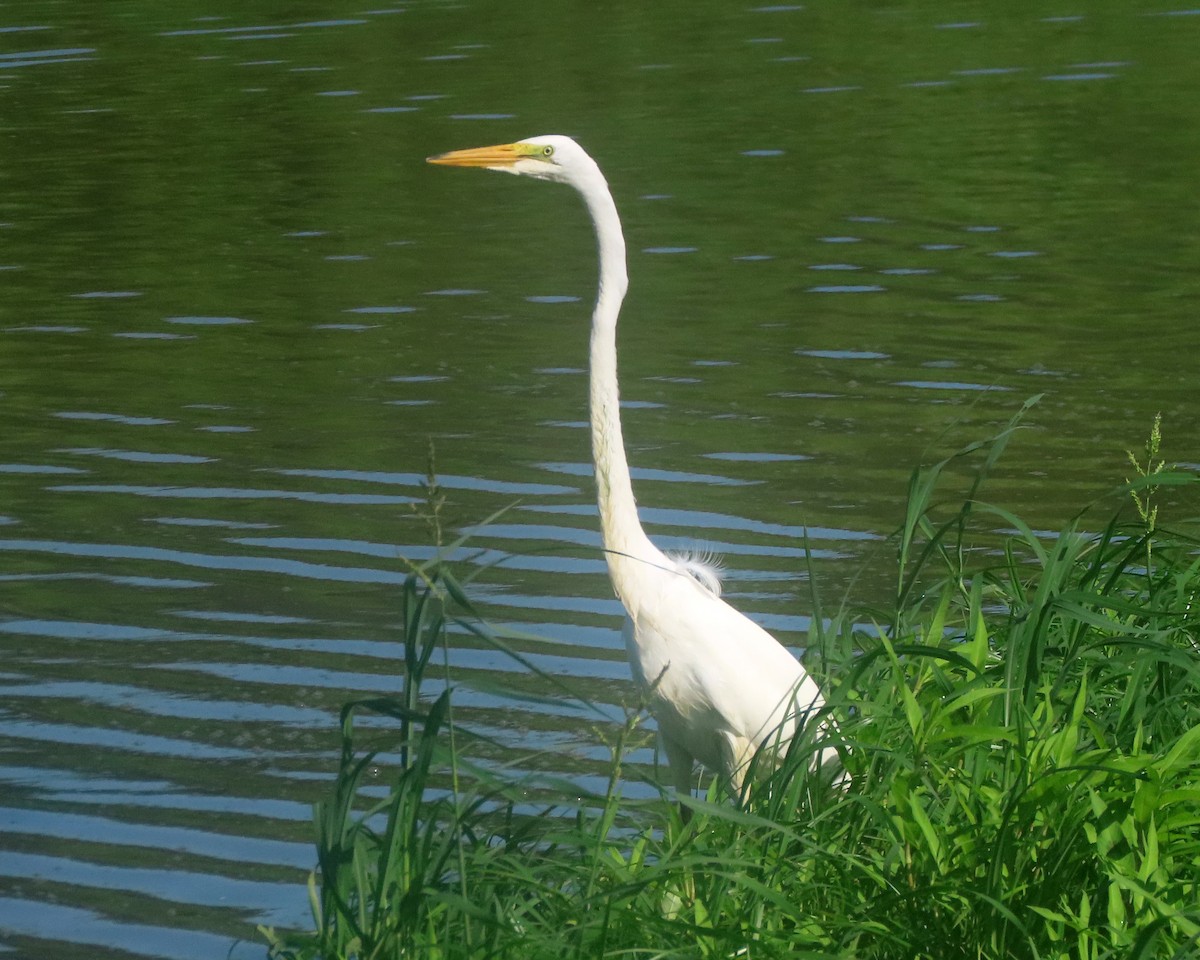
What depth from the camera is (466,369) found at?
955 centimetres

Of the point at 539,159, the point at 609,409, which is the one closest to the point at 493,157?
the point at 539,159

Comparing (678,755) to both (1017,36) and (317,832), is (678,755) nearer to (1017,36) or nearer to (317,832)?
(317,832)

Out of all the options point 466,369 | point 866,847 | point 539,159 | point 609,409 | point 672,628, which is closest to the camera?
point 866,847

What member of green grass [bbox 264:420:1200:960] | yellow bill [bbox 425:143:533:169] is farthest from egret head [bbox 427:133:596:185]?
green grass [bbox 264:420:1200:960]

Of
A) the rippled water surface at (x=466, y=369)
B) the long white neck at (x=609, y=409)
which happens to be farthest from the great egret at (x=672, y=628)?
the rippled water surface at (x=466, y=369)

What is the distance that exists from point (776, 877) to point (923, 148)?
1160 centimetres

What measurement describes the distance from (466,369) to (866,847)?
6056mm

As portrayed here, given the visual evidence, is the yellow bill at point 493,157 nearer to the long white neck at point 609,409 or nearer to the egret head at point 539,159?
the egret head at point 539,159

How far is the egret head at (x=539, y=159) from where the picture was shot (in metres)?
5.03

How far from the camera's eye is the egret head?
16.5 ft

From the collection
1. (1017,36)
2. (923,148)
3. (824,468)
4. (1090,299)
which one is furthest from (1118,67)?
(824,468)

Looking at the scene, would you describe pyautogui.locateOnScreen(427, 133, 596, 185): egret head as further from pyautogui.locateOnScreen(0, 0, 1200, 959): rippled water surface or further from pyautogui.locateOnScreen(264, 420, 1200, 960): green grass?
pyautogui.locateOnScreen(264, 420, 1200, 960): green grass

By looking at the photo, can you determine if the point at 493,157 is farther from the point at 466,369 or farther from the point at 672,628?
the point at 466,369

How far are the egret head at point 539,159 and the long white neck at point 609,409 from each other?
2.5 inches
